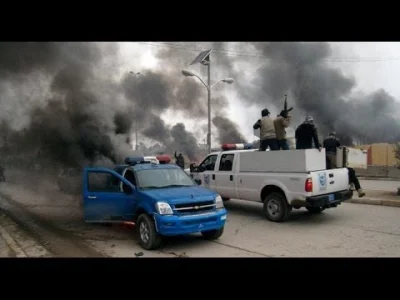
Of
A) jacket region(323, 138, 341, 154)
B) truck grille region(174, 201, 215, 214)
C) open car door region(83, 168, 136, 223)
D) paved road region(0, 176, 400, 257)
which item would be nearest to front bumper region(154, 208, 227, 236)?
truck grille region(174, 201, 215, 214)

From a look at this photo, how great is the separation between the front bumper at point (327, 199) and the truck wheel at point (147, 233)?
3115 mm

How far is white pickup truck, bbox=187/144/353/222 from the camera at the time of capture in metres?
6.82

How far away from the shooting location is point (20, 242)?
619cm

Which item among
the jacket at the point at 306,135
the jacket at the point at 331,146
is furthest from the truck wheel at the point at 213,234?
the jacket at the point at 331,146

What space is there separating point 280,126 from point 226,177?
6.03 ft

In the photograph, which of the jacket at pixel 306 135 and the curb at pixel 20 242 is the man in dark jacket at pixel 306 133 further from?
the curb at pixel 20 242

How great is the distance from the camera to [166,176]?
6.46 metres

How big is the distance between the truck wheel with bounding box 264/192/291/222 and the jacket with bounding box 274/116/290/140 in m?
1.63

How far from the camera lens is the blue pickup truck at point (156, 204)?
534 cm

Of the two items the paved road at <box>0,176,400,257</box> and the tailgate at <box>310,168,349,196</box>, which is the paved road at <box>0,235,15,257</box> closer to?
the paved road at <box>0,176,400,257</box>

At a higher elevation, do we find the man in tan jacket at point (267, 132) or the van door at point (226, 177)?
the man in tan jacket at point (267, 132)
